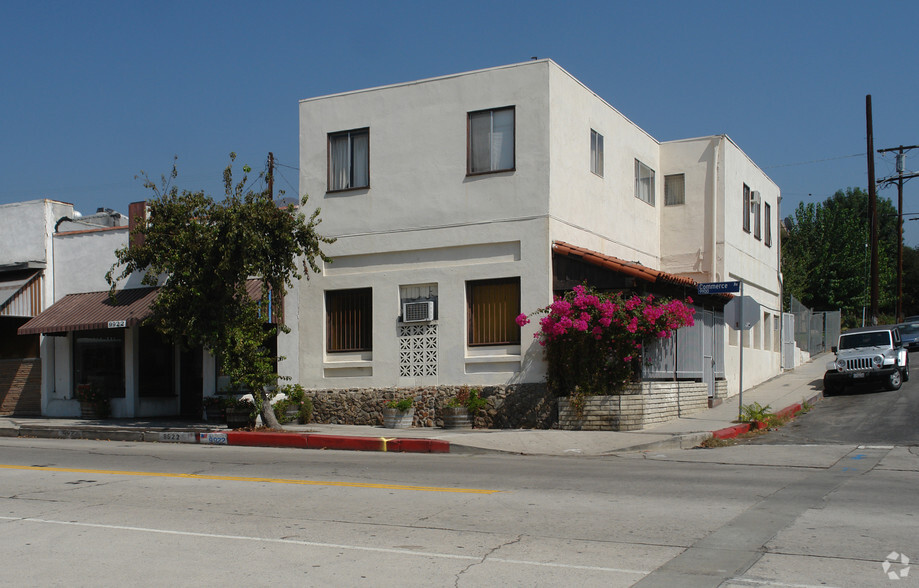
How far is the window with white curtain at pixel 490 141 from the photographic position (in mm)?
19797

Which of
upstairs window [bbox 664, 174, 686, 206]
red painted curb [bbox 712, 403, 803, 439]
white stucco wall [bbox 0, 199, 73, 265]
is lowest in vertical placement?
red painted curb [bbox 712, 403, 803, 439]

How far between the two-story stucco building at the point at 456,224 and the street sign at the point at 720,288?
689 mm

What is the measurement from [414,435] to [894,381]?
50.6 ft

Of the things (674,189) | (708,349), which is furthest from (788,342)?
(708,349)

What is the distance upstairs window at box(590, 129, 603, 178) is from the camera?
70.5 feet

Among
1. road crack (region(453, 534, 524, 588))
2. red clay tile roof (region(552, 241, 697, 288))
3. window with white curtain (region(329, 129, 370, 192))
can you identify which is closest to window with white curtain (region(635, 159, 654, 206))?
red clay tile roof (region(552, 241, 697, 288))

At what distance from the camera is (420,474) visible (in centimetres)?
1256

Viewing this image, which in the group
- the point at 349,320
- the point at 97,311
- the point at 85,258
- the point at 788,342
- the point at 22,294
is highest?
the point at 85,258

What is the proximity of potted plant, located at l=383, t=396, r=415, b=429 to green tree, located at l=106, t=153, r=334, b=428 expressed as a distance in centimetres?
252

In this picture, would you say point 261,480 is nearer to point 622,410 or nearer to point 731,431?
point 622,410

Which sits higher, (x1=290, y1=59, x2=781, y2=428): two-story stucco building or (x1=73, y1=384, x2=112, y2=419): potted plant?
(x1=290, y1=59, x2=781, y2=428): two-story stucco building

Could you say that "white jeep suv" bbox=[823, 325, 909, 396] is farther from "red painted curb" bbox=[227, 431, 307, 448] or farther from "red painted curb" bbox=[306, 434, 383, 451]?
"red painted curb" bbox=[227, 431, 307, 448]

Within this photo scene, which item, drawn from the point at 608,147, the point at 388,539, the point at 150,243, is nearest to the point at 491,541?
the point at 388,539

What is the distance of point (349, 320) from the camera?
21469 millimetres
